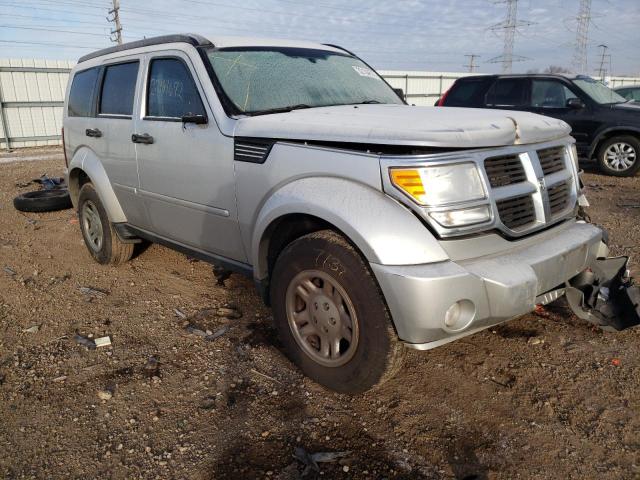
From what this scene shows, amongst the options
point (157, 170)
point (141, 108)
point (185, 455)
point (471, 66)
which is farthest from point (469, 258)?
point (471, 66)

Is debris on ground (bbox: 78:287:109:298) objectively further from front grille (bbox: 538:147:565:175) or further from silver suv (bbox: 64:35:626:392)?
front grille (bbox: 538:147:565:175)

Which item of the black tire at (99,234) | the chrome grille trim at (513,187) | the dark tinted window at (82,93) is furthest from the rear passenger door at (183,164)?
the chrome grille trim at (513,187)

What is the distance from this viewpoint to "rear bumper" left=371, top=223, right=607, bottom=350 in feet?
7.26

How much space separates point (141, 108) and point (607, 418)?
12.0 ft

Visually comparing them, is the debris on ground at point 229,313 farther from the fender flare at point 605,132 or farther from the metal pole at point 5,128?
the metal pole at point 5,128

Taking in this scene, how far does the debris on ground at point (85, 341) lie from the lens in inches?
134

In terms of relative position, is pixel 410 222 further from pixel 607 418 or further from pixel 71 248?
pixel 71 248

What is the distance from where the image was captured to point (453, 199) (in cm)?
231

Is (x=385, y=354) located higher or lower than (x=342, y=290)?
lower

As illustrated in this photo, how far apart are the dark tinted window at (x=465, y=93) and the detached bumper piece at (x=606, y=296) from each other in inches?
287

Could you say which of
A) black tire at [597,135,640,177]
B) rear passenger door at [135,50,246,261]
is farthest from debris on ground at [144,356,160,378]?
black tire at [597,135,640,177]

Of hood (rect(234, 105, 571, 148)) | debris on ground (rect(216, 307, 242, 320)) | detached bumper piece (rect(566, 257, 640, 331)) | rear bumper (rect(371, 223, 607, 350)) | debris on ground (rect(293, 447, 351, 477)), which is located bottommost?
debris on ground (rect(216, 307, 242, 320))

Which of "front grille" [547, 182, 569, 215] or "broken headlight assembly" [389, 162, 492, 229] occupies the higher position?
"broken headlight assembly" [389, 162, 492, 229]

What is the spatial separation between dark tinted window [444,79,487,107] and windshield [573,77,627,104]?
5.52ft
